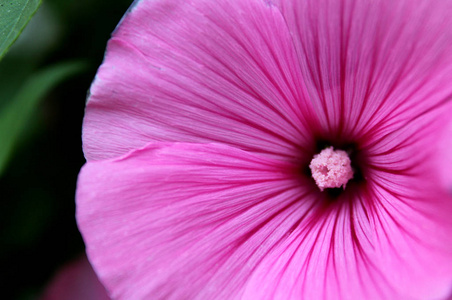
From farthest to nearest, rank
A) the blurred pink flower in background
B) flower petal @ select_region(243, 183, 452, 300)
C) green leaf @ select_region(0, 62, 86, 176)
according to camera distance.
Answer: the blurred pink flower in background
green leaf @ select_region(0, 62, 86, 176)
flower petal @ select_region(243, 183, 452, 300)

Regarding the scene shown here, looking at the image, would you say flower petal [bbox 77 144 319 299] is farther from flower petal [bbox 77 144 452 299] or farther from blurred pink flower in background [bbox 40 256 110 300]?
blurred pink flower in background [bbox 40 256 110 300]

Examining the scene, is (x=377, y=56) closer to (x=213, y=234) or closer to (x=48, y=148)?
(x=213, y=234)

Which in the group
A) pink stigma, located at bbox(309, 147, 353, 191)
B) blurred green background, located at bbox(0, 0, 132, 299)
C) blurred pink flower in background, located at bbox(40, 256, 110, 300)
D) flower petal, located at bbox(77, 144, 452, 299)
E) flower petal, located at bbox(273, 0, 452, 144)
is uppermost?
flower petal, located at bbox(273, 0, 452, 144)

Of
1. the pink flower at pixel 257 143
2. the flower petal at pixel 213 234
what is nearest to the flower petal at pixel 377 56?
the pink flower at pixel 257 143

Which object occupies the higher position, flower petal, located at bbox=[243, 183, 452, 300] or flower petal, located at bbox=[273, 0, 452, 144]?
flower petal, located at bbox=[273, 0, 452, 144]

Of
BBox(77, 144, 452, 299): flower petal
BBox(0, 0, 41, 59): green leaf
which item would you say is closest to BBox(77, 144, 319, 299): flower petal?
BBox(77, 144, 452, 299): flower petal

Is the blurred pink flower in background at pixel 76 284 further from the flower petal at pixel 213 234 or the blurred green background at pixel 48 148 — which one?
the flower petal at pixel 213 234

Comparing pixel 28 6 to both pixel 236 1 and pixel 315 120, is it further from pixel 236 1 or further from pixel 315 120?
pixel 315 120

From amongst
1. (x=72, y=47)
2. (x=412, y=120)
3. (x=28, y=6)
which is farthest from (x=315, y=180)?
(x=72, y=47)
